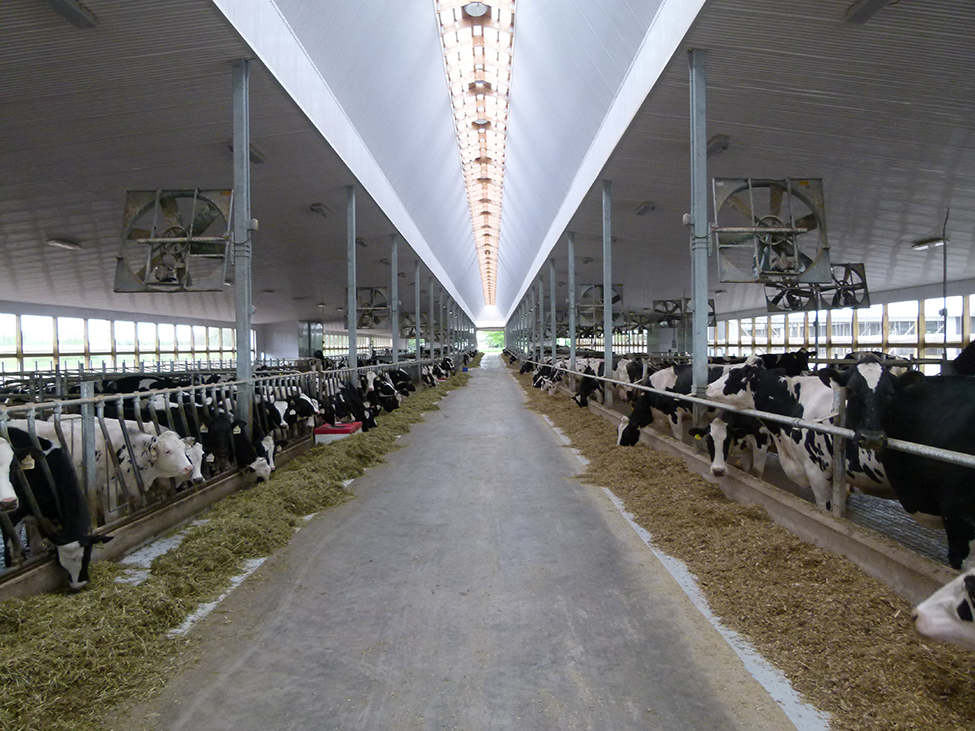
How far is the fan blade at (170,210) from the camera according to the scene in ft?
28.7

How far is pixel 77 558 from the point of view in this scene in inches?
159

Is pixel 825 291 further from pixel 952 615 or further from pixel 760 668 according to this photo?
pixel 952 615

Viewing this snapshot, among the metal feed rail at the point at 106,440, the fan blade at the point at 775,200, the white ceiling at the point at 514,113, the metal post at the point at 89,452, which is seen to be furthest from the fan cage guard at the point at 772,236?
the metal post at the point at 89,452

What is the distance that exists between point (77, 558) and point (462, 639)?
265cm

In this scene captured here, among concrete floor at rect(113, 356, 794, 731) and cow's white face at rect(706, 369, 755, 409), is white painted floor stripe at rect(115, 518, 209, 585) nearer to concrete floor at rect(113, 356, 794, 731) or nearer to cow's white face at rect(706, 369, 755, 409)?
concrete floor at rect(113, 356, 794, 731)

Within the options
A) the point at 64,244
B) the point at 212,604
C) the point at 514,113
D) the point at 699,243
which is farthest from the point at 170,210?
the point at 514,113

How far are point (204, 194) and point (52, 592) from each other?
611 cm

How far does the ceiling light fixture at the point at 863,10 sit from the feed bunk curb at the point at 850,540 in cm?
503

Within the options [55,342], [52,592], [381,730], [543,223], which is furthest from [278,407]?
[55,342]

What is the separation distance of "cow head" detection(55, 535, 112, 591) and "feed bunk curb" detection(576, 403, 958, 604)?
16.4 ft

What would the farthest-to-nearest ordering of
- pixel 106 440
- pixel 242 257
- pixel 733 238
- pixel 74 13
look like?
pixel 733 238
pixel 242 257
pixel 74 13
pixel 106 440

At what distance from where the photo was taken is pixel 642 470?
778cm

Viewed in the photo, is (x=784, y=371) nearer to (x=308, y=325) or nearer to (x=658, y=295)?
(x=658, y=295)

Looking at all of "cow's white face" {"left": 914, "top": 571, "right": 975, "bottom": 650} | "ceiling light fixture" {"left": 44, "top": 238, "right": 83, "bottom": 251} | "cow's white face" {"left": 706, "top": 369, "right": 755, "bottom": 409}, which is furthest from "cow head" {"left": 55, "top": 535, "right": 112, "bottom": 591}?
"ceiling light fixture" {"left": 44, "top": 238, "right": 83, "bottom": 251}
